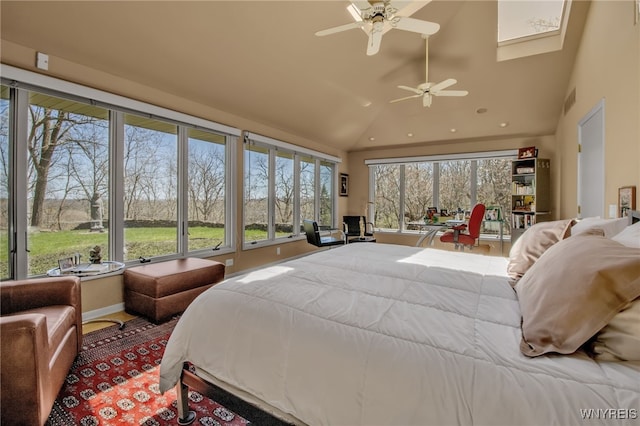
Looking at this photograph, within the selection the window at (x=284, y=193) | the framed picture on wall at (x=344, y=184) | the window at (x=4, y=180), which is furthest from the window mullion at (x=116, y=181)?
the framed picture on wall at (x=344, y=184)

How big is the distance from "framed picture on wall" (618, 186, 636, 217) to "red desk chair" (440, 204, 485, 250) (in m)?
2.47

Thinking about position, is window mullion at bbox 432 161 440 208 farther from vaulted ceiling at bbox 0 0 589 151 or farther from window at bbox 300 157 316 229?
window at bbox 300 157 316 229

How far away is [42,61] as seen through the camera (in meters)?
2.54

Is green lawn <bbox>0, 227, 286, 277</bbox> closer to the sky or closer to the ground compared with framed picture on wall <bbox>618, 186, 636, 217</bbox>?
closer to the ground

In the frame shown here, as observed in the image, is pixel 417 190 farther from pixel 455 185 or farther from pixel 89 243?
pixel 89 243

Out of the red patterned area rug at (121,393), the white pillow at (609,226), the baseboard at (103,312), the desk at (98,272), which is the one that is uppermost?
the white pillow at (609,226)

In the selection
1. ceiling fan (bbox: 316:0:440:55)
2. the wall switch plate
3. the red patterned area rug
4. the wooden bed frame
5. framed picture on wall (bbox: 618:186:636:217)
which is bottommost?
the red patterned area rug

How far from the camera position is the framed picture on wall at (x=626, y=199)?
211cm

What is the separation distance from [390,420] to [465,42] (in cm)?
482

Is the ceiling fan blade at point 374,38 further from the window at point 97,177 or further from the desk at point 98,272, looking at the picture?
the desk at point 98,272

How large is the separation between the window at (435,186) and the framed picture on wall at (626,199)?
3635 millimetres

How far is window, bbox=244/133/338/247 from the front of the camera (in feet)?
15.8

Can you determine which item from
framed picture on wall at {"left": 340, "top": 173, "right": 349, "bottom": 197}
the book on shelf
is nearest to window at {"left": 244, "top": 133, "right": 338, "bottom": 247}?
framed picture on wall at {"left": 340, "top": 173, "right": 349, "bottom": 197}

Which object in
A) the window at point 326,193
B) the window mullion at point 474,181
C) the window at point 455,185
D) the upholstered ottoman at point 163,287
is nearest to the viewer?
the upholstered ottoman at point 163,287
